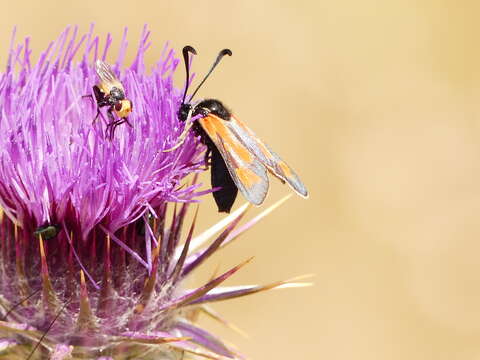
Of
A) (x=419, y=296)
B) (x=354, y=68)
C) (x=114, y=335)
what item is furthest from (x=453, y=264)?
(x=114, y=335)

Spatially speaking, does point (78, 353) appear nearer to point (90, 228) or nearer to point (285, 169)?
point (90, 228)

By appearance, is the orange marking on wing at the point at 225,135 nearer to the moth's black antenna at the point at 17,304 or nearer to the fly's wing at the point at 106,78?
the fly's wing at the point at 106,78

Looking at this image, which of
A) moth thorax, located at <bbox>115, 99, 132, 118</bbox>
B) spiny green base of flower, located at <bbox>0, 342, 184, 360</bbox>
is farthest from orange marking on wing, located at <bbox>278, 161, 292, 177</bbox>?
spiny green base of flower, located at <bbox>0, 342, 184, 360</bbox>

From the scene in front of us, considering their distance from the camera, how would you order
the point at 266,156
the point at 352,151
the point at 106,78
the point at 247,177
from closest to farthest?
the point at 247,177, the point at 106,78, the point at 266,156, the point at 352,151

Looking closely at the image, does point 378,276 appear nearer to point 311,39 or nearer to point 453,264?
point 453,264

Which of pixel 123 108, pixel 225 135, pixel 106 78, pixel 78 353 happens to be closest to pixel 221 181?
pixel 225 135
